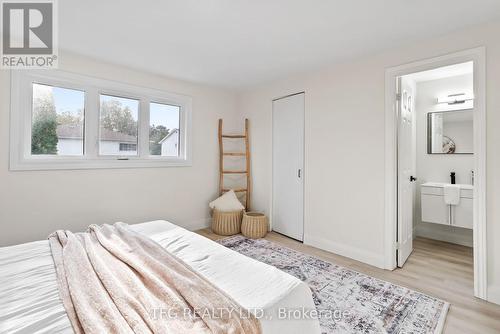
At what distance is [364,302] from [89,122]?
135 inches

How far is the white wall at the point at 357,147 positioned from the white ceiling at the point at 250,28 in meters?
0.17

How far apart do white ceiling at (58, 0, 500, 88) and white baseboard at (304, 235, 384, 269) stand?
2225 mm

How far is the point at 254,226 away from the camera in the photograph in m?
3.44

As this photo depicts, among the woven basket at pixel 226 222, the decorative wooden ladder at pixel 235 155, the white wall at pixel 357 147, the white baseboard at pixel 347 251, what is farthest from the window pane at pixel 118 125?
the white baseboard at pixel 347 251

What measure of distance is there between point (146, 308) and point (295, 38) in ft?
7.98

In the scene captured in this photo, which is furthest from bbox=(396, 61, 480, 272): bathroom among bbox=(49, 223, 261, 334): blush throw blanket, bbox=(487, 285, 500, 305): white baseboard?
bbox=(49, 223, 261, 334): blush throw blanket

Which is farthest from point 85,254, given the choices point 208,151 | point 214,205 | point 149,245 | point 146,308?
point 208,151

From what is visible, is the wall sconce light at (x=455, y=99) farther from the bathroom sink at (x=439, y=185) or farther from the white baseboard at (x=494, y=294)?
the white baseboard at (x=494, y=294)

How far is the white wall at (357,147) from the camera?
78.1 inches

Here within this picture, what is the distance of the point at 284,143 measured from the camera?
3617mm

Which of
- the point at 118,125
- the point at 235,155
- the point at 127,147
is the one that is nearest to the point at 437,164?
the point at 235,155

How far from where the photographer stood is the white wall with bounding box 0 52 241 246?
239 centimetres

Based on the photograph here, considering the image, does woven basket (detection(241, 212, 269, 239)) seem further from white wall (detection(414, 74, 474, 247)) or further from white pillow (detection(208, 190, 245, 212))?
white wall (detection(414, 74, 474, 247))

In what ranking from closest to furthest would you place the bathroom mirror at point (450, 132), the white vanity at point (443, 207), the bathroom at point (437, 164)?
the bathroom at point (437, 164) < the white vanity at point (443, 207) < the bathroom mirror at point (450, 132)
